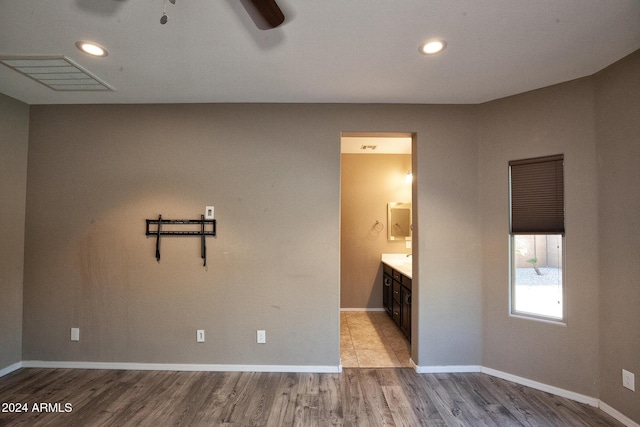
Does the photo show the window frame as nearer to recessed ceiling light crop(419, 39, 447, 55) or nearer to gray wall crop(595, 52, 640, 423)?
gray wall crop(595, 52, 640, 423)

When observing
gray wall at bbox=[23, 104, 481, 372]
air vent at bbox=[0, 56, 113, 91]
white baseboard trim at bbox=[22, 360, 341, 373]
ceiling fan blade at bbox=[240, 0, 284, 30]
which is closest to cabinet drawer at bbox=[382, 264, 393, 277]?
gray wall at bbox=[23, 104, 481, 372]

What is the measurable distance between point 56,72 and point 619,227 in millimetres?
4534

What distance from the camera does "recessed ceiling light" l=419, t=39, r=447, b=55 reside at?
6.73 ft

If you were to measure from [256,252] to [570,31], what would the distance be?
2923 mm

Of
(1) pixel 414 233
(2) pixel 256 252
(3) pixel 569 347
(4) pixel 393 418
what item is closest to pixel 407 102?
(1) pixel 414 233

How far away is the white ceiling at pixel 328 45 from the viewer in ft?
5.78

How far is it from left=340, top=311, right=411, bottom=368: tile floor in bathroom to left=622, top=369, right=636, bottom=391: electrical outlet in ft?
5.31

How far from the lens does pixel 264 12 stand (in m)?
1.43

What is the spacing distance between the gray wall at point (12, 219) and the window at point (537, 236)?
4.81 m

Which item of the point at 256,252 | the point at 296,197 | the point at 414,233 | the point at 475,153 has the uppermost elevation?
the point at 475,153

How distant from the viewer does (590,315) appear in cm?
248

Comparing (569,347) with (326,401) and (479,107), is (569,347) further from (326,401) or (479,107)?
(479,107)

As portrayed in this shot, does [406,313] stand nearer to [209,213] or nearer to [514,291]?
[514,291]

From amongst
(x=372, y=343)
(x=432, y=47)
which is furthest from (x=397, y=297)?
(x=432, y=47)
